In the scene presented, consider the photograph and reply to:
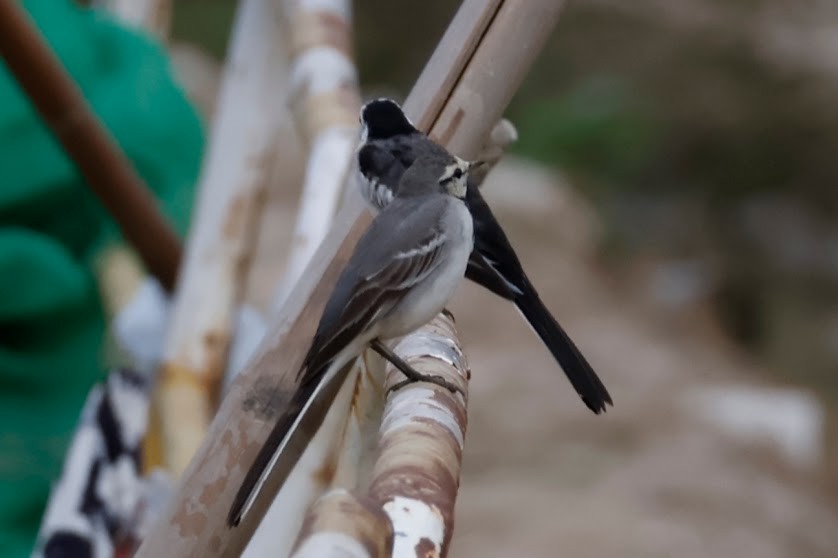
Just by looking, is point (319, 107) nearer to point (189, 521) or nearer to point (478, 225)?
point (478, 225)

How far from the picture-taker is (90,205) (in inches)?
41.3

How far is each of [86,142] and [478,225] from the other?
1.37 ft

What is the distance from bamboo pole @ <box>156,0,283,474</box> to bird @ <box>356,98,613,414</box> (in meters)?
0.33

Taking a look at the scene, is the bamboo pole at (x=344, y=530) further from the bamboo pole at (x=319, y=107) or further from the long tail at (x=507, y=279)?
the bamboo pole at (x=319, y=107)

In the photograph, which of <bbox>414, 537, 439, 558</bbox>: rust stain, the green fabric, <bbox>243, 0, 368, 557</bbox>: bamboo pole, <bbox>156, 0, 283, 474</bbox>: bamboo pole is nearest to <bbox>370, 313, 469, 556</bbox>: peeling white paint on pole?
<bbox>414, 537, 439, 558</bbox>: rust stain

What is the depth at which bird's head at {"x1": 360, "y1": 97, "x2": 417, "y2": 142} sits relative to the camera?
1.59ft

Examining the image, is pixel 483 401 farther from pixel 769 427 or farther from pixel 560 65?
pixel 560 65

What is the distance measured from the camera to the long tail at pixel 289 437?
419 mm

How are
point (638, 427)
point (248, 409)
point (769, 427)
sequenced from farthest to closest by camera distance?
point (769, 427) < point (638, 427) < point (248, 409)

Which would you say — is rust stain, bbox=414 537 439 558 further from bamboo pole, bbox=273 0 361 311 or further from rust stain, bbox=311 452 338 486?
A: bamboo pole, bbox=273 0 361 311

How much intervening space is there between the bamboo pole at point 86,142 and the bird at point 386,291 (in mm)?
389

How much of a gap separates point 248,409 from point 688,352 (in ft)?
7.24

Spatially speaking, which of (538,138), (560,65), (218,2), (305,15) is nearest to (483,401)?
(305,15)

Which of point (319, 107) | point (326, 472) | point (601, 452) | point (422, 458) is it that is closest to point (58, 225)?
point (319, 107)
